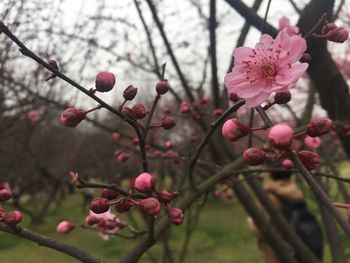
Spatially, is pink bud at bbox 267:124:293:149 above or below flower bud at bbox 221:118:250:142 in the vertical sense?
above

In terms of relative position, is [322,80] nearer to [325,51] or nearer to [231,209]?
[325,51]

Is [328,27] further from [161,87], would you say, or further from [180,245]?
[180,245]

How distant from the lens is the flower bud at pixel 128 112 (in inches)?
47.8

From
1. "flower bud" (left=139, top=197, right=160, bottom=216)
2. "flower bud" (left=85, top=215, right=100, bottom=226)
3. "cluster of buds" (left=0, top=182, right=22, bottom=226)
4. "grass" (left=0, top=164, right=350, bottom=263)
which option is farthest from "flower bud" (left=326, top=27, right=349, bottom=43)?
"grass" (left=0, top=164, right=350, bottom=263)

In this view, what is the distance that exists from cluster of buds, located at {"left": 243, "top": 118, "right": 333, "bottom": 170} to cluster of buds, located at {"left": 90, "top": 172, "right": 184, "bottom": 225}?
0.22 metres

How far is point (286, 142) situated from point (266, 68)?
1.32ft

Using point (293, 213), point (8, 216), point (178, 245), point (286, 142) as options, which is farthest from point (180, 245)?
point (286, 142)

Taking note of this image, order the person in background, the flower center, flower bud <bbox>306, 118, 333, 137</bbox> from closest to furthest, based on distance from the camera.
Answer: flower bud <bbox>306, 118, 333, 137</bbox> < the flower center < the person in background

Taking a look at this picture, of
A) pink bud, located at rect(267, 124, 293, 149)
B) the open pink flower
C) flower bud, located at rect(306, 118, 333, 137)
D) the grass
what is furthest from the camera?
the grass

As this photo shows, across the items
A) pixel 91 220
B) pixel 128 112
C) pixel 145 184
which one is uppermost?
pixel 128 112

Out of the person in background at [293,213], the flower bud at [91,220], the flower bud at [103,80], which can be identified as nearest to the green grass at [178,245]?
the person in background at [293,213]

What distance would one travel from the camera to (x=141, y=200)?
1.10m

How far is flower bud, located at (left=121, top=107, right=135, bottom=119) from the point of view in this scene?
3.98ft

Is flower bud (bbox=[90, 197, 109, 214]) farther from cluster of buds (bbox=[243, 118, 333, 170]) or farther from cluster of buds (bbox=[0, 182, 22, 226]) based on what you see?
cluster of buds (bbox=[243, 118, 333, 170])
